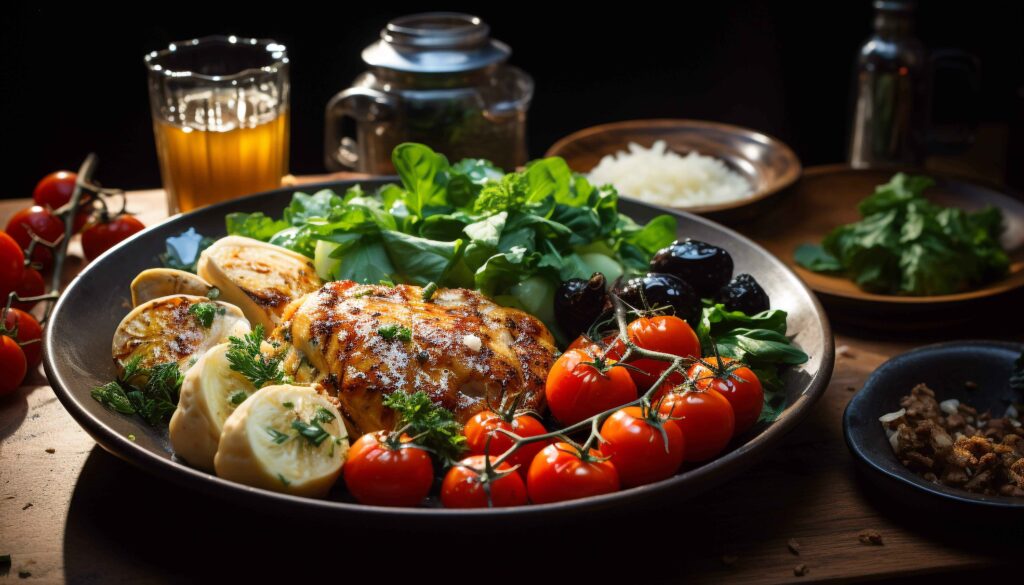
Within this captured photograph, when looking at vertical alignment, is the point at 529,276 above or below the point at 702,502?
above

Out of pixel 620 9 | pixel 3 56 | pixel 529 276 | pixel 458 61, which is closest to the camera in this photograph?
pixel 529 276

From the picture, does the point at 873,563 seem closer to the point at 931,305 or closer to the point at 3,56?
the point at 931,305

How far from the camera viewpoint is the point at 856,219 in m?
3.41

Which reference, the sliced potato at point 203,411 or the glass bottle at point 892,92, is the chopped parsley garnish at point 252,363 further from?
the glass bottle at point 892,92

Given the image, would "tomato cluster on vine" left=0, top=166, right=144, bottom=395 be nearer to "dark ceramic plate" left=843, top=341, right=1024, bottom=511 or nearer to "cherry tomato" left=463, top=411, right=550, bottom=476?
"cherry tomato" left=463, top=411, right=550, bottom=476

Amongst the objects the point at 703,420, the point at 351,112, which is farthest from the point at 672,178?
the point at 703,420

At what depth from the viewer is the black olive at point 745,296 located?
2.35 metres

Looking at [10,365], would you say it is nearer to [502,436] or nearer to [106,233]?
[106,233]

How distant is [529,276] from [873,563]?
992 mm

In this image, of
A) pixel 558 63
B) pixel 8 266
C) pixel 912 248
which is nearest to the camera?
pixel 8 266

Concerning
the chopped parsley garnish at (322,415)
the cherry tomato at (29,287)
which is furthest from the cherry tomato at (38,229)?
the chopped parsley garnish at (322,415)

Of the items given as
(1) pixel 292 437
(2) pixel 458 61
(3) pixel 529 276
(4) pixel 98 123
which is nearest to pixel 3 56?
(4) pixel 98 123

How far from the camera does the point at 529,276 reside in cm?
238

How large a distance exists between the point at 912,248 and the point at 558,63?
2660mm
